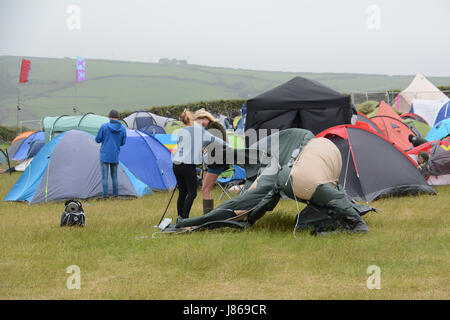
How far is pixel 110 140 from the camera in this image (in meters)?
10.2

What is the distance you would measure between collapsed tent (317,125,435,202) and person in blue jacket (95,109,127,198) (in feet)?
12.3

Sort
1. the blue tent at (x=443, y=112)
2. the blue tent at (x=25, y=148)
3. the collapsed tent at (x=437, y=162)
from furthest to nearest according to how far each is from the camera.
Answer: the blue tent at (x=443, y=112) → the blue tent at (x=25, y=148) → the collapsed tent at (x=437, y=162)

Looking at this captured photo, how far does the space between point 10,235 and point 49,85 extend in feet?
225

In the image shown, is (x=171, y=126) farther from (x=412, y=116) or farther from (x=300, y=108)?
(x=300, y=108)

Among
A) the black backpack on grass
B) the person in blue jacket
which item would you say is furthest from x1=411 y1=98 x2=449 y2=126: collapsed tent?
the black backpack on grass

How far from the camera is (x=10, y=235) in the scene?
7293 millimetres

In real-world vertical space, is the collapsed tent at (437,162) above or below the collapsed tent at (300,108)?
below

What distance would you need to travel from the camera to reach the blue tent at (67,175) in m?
10.3

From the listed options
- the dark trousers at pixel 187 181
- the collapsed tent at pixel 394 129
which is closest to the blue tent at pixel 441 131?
the collapsed tent at pixel 394 129

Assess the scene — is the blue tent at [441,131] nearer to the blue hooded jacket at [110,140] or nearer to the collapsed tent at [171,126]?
the blue hooded jacket at [110,140]

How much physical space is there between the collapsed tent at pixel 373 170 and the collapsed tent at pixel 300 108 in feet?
3.53

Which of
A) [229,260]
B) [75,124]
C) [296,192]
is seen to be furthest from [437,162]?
[75,124]

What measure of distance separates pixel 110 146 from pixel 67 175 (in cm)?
99

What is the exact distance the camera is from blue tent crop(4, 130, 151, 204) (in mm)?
10273
